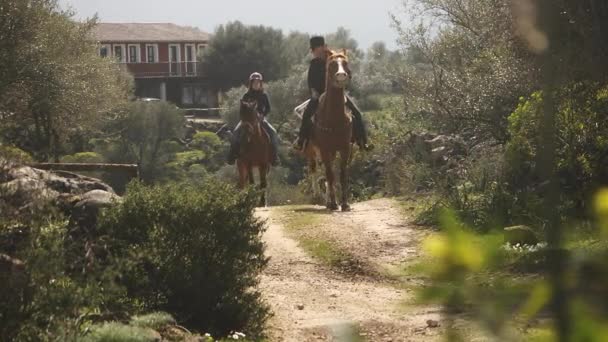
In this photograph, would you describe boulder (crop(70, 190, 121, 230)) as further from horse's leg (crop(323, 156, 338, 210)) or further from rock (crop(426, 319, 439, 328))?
horse's leg (crop(323, 156, 338, 210))

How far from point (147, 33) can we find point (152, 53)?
2.18m

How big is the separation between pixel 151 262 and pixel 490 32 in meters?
9.15

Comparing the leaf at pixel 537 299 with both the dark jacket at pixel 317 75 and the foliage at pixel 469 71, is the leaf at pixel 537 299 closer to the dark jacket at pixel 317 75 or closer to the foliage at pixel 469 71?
the foliage at pixel 469 71

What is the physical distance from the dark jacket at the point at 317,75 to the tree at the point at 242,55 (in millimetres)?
58211

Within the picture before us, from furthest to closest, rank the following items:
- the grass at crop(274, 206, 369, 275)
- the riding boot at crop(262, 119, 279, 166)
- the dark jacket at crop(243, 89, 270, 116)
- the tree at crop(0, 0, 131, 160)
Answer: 1. the tree at crop(0, 0, 131, 160)
2. the riding boot at crop(262, 119, 279, 166)
3. the dark jacket at crop(243, 89, 270, 116)
4. the grass at crop(274, 206, 369, 275)

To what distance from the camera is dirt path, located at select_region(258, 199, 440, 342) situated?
9.72 m

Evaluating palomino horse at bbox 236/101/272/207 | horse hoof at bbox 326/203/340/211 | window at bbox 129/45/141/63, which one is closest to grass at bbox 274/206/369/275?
horse hoof at bbox 326/203/340/211

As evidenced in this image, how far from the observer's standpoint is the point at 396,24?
28688mm

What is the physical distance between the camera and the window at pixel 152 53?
288 ft

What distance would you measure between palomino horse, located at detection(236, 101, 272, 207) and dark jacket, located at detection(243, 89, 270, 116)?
7.1 inches

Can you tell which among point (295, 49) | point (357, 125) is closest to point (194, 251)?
point (357, 125)

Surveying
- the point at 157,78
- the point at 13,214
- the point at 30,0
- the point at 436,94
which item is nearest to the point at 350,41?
the point at 157,78

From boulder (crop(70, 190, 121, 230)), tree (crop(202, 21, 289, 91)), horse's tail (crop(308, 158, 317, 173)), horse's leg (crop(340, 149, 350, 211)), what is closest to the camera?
boulder (crop(70, 190, 121, 230))

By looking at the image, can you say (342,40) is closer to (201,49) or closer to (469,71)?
(201,49)
